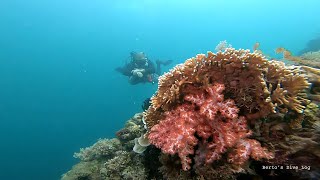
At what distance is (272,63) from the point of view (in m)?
3.30

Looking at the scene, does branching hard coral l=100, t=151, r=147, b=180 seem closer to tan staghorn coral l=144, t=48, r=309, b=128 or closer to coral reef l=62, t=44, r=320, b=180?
coral reef l=62, t=44, r=320, b=180

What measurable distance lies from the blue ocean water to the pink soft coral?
39.3 m

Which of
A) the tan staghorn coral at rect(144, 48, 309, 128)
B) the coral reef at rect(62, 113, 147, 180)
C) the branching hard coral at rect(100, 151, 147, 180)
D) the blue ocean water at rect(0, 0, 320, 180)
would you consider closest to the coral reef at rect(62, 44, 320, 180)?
the tan staghorn coral at rect(144, 48, 309, 128)

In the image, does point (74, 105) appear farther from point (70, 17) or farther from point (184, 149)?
point (184, 149)

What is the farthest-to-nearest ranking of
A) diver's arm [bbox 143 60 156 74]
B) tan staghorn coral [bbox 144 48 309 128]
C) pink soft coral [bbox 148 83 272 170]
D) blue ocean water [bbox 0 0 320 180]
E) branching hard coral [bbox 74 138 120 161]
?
blue ocean water [bbox 0 0 320 180] → diver's arm [bbox 143 60 156 74] → branching hard coral [bbox 74 138 120 161] → tan staghorn coral [bbox 144 48 309 128] → pink soft coral [bbox 148 83 272 170]

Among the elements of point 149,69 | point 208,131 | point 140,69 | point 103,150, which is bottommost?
point 208,131

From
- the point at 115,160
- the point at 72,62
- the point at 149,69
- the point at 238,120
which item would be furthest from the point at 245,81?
the point at 72,62

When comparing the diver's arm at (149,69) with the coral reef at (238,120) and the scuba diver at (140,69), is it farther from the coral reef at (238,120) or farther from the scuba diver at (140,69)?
the coral reef at (238,120)

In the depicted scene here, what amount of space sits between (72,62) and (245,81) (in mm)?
101817

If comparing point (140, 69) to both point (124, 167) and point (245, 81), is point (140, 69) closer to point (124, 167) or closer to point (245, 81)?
point (124, 167)

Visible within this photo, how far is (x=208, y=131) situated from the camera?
10.3ft

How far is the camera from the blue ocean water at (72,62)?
5406 cm

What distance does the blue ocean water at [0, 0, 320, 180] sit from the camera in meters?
54.1

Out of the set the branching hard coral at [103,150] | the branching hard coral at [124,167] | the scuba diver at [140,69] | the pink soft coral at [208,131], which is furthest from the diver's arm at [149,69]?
the pink soft coral at [208,131]
